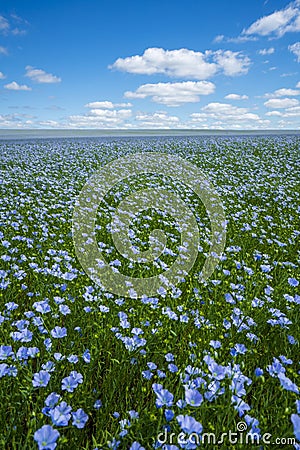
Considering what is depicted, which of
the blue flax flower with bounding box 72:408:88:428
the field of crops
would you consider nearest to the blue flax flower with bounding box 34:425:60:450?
the field of crops

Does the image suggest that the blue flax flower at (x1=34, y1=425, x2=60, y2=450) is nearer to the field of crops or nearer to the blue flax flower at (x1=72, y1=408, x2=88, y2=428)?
the field of crops

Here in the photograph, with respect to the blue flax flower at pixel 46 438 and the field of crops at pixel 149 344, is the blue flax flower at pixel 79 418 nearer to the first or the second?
the field of crops at pixel 149 344

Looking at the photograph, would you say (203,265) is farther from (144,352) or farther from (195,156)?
(195,156)

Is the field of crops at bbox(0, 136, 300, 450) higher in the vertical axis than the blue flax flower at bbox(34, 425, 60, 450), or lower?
lower

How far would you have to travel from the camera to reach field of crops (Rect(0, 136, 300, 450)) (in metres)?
1.77

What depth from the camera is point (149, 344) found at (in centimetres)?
242

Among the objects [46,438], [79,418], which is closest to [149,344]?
[79,418]

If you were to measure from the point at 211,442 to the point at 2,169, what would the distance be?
10432 millimetres

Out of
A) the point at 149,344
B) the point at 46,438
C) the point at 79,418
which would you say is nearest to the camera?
the point at 46,438

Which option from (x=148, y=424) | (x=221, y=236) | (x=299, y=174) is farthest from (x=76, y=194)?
(x=299, y=174)

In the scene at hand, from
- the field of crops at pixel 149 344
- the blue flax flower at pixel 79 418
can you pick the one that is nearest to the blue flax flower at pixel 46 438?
the field of crops at pixel 149 344

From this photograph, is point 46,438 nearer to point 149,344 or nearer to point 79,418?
point 79,418

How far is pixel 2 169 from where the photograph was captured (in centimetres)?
1041

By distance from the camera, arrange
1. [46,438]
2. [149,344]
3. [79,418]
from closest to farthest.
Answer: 1. [46,438]
2. [79,418]
3. [149,344]
